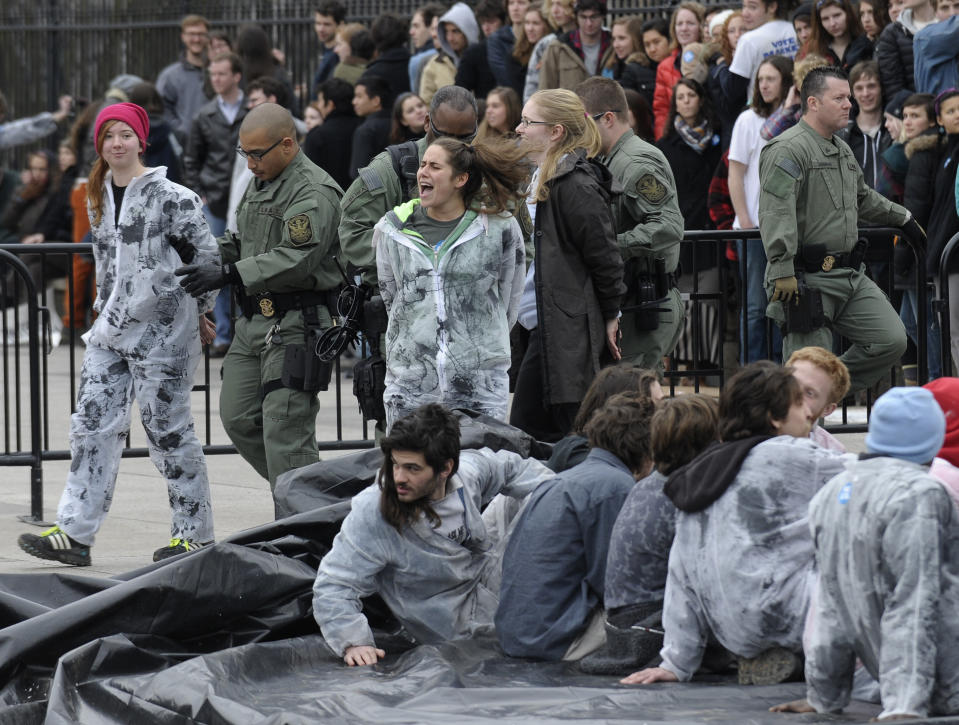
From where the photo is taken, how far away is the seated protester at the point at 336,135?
13484 millimetres

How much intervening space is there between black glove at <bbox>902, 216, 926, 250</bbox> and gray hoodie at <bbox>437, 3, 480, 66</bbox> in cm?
592

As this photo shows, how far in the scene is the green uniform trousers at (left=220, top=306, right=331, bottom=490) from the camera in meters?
7.42

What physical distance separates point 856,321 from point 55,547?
4.04 metres

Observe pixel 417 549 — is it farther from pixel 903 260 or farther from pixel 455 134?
pixel 903 260

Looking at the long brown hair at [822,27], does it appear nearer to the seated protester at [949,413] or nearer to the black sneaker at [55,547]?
the black sneaker at [55,547]

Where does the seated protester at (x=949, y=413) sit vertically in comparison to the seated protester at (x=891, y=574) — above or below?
above

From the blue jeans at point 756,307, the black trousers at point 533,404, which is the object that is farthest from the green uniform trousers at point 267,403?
the blue jeans at point 756,307

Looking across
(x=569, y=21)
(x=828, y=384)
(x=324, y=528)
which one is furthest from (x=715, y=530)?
(x=569, y=21)

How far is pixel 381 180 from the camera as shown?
7551 mm

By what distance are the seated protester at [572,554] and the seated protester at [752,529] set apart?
438 millimetres

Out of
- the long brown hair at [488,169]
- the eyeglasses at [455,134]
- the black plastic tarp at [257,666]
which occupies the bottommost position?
the black plastic tarp at [257,666]

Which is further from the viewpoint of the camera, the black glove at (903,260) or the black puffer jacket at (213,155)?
the black puffer jacket at (213,155)

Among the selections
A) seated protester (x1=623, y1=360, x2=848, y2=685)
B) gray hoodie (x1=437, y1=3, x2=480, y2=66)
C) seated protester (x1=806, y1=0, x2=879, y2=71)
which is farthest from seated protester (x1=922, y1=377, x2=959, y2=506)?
gray hoodie (x1=437, y1=3, x2=480, y2=66)

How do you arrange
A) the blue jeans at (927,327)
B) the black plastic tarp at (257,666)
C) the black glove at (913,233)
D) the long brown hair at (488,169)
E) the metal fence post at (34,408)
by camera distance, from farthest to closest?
the blue jeans at (927,327), the black glove at (913,233), the metal fence post at (34,408), the long brown hair at (488,169), the black plastic tarp at (257,666)
